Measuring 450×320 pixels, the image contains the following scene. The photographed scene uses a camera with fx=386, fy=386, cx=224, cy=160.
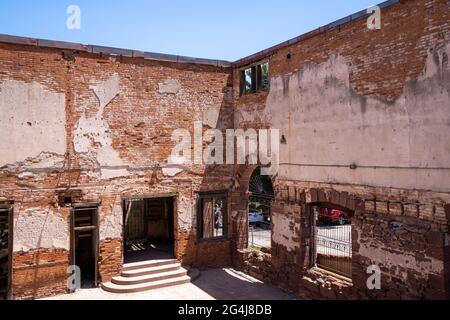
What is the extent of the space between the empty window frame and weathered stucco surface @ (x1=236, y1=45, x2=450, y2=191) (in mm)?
786

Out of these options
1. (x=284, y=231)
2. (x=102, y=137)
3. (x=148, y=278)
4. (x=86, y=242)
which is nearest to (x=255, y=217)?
(x=284, y=231)

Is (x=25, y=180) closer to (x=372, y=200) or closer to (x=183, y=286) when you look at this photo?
(x=183, y=286)

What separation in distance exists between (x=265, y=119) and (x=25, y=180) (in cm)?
677

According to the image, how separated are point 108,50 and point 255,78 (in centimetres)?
444

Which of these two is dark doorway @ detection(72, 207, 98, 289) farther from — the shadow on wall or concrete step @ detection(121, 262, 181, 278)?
the shadow on wall

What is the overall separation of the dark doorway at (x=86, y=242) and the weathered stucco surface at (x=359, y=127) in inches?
220

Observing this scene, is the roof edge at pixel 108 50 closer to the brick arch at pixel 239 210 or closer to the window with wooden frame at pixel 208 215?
the brick arch at pixel 239 210

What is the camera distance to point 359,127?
8.53 meters

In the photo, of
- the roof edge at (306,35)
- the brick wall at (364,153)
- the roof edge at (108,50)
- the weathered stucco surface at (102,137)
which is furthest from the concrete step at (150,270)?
the roof edge at (306,35)

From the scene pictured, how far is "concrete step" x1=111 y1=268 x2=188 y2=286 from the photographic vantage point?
10.7m

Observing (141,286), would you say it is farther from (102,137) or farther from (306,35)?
(306,35)

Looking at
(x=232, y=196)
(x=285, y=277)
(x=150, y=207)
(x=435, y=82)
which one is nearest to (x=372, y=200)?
(x=435, y=82)

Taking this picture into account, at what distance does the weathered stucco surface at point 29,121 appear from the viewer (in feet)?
31.9

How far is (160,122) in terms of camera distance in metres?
11.8
